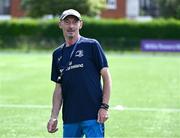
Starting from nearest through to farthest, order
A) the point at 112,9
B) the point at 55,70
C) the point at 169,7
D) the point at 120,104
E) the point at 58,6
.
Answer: the point at 55,70
the point at 120,104
the point at 58,6
the point at 169,7
the point at 112,9

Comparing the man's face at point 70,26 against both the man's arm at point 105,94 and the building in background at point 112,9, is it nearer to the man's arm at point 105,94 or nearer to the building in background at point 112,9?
the man's arm at point 105,94

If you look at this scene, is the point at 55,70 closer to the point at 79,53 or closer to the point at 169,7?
the point at 79,53

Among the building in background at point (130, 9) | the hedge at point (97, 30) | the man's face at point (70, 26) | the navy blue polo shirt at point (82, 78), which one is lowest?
the building in background at point (130, 9)

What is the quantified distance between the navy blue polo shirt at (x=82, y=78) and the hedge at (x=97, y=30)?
133ft

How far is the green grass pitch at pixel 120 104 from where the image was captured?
11.1 meters

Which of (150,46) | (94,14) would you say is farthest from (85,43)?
(94,14)

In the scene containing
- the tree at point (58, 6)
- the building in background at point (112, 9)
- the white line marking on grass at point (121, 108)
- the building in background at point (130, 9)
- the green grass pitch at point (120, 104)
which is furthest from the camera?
the building in background at point (130, 9)

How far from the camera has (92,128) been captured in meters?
6.30

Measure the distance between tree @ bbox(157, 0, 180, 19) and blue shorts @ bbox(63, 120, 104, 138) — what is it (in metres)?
61.8

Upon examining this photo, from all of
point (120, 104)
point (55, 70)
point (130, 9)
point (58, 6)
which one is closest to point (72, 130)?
point (55, 70)

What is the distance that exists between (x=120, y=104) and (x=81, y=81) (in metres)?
9.04

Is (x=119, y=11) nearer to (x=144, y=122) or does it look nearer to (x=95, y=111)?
(x=144, y=122)

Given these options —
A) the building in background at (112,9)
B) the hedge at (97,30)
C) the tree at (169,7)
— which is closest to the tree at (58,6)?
the hedge at (97,30)

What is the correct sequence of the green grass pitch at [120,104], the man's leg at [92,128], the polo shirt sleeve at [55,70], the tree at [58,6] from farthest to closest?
the tree at [58,6] < the green grass pitch at [120,104] < the polo shirt sleeve at [55,70] < the man's leg at [92,128]
